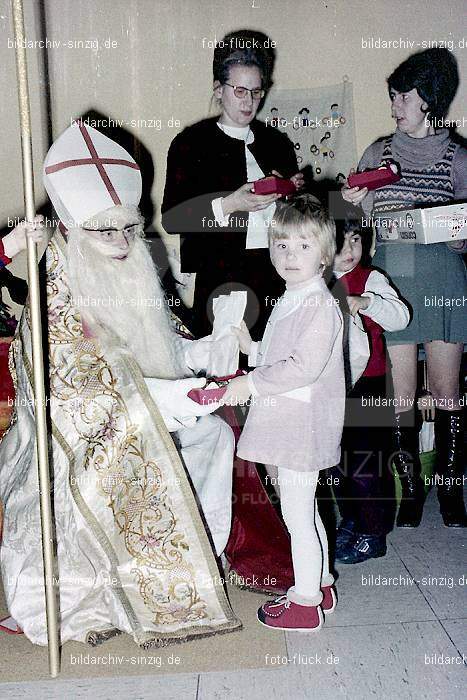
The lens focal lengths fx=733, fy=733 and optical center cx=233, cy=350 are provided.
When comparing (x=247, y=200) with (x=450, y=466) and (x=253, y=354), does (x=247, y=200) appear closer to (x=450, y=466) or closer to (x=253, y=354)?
(x=253, y=354)

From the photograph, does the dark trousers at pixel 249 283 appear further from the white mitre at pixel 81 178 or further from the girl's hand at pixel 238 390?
the girl's hand at pixel 238 390

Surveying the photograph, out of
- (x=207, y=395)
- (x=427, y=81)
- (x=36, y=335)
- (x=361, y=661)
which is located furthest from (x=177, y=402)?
(x=427, y=81)

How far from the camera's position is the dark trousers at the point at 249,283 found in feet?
8.60

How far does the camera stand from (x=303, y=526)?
6.68 feet

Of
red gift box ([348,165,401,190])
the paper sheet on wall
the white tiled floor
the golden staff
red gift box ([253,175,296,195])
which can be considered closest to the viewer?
the golden staff

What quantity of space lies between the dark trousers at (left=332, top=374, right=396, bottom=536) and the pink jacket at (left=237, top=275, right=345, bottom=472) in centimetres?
54

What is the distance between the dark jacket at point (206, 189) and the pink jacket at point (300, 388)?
61cm

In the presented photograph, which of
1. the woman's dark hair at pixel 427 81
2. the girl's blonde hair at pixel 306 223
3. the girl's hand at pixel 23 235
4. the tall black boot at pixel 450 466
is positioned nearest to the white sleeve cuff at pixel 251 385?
the girl's blonde hair at pixel 306 223

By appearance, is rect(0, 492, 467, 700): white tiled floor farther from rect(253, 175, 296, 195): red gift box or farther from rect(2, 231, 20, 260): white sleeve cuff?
rect(253, 175, 296, 195): red gift box

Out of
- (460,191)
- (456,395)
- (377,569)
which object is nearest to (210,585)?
(377,569)

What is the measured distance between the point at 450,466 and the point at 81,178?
1799 millimetres

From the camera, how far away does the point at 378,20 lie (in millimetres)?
3502

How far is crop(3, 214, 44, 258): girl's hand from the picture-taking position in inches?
67.4

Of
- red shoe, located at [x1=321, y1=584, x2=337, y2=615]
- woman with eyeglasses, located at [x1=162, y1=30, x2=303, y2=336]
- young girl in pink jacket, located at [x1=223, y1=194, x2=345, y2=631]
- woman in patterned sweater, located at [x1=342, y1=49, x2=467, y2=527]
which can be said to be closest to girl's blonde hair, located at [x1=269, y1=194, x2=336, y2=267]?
young girl in pink jacket, located at [x1=223, y1=194, x2=345, y2=631]
